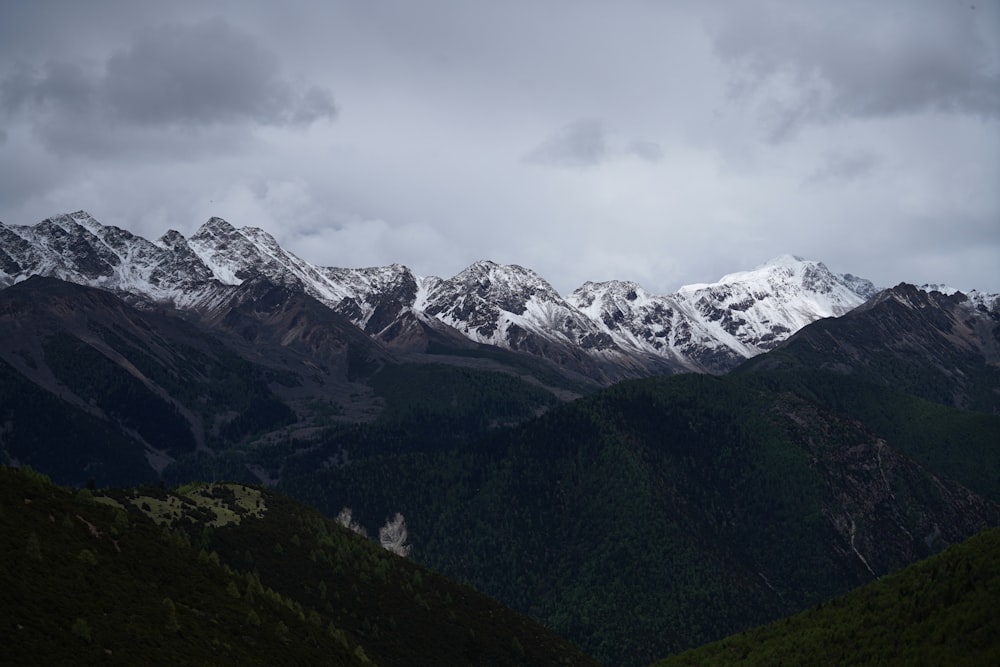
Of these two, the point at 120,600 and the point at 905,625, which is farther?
the point at 905,625

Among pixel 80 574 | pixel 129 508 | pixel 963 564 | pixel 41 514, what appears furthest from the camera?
pixel 129 508

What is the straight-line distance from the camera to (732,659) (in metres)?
154

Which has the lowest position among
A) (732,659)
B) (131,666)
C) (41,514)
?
(131,666)

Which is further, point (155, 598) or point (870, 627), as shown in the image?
point (870, 627)

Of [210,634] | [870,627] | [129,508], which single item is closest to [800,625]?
[870,627]

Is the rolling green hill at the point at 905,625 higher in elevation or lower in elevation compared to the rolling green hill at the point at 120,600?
higher

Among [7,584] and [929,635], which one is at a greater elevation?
[929,635]

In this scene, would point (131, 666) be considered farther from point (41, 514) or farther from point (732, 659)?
point (732, 659)

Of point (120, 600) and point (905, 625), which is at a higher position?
point (905, 625)

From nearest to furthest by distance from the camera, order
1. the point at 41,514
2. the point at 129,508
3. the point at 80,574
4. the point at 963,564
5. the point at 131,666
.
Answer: the point at 131,666 < the point at 80,574 < the point at 41,514 < the point at 963,564 < the point at 129,508

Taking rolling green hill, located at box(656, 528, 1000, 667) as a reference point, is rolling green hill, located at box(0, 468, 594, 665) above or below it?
below

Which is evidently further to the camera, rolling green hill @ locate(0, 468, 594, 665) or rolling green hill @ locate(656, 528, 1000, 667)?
rolling green hill @ locate(656, 528, 1000, 667)

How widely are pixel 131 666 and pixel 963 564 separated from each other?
98.9 metres

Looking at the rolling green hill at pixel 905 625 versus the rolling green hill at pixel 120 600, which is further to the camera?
the rolling green hill at pixel 905 625
